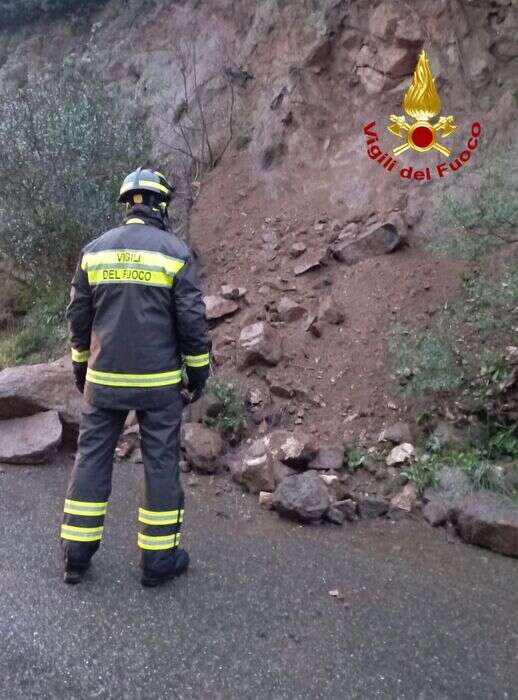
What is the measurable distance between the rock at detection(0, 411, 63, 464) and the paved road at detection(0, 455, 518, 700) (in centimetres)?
83

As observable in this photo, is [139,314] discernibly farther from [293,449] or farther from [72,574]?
[293,449]

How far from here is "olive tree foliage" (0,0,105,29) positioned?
1412 cm

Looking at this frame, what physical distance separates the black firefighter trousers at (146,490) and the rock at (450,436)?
2578 millimetres

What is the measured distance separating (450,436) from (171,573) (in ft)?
9.04

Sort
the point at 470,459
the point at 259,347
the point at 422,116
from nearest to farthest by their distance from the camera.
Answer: the point at 470,459
the point at 259,347
the point at 422,116

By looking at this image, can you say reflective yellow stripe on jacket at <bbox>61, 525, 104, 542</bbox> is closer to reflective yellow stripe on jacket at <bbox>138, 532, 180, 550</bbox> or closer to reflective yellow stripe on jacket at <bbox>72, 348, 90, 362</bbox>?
reflective yellow stripe on jacket at <bbox>138, 532, 180, 550</bbox>

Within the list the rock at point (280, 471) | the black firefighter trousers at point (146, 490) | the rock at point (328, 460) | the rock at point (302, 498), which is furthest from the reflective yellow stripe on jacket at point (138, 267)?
the rock at point (328, 460)

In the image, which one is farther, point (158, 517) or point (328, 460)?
point (328, 460)

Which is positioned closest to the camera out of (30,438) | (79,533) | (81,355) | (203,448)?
(79,533)

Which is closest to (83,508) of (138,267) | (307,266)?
(138,267)

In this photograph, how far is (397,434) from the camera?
599 centimetres

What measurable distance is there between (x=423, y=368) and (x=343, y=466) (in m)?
1.03

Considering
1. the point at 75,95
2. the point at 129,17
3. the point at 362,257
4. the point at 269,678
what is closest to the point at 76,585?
the point at 269,678

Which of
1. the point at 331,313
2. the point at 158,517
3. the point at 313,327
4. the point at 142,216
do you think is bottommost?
the point at 158,517
